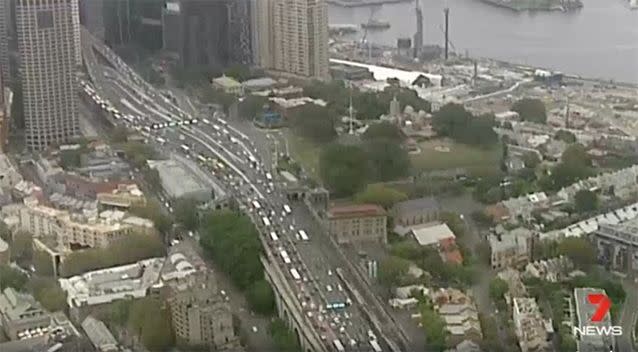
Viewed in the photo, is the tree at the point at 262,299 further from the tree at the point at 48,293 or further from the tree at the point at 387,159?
the tree at the point at 387,159

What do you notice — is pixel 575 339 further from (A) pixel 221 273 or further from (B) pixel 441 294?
(A) pixel 221 273

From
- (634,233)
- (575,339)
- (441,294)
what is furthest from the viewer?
(634,233)

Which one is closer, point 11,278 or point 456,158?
point 11,278

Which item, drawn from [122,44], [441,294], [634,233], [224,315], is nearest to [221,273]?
[224,315]

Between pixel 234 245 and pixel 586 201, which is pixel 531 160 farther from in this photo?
pixel 234 245

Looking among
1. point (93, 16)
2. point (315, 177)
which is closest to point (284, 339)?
point (315, 177)

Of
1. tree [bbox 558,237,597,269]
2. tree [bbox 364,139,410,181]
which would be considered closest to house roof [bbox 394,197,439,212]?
tree [bbox 364,139,410,181]
